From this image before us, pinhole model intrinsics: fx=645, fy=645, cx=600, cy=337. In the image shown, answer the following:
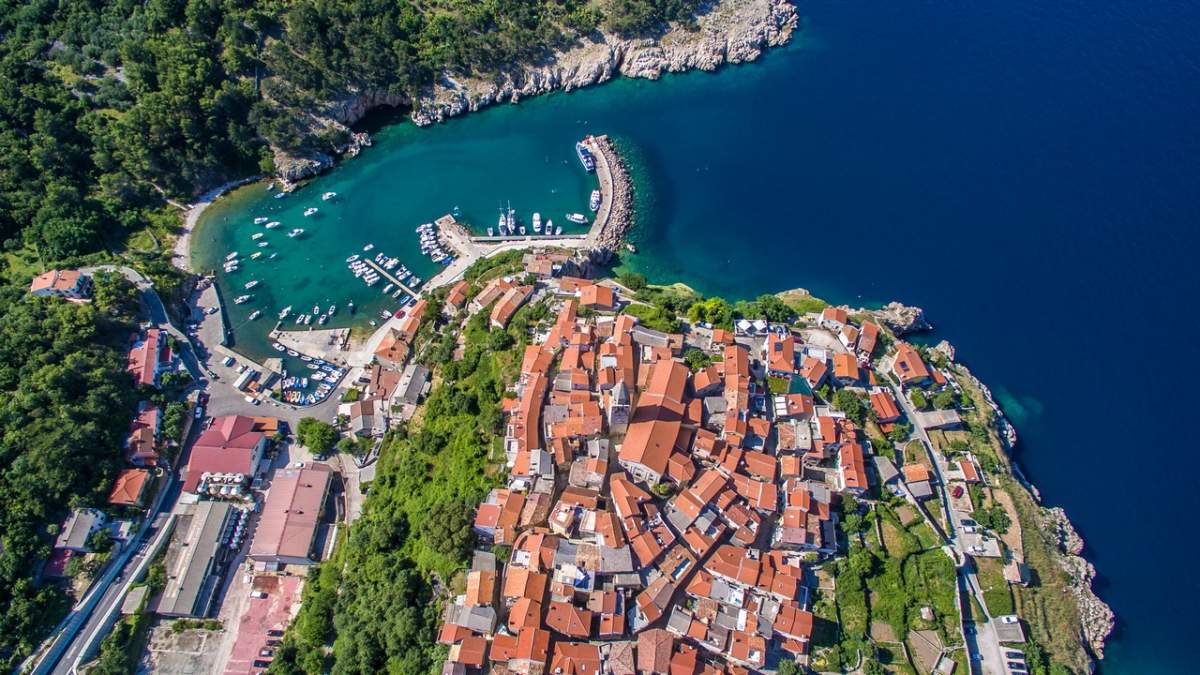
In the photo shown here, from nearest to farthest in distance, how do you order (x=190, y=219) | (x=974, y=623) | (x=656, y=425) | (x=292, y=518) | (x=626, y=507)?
1. (x=626, y=507)
2. (x=974, y=623)
3. (x=656, y=425)
4. (x=292, y=518)
5. (x=190, y=219)

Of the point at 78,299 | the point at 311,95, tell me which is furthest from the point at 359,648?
the point at 311,95

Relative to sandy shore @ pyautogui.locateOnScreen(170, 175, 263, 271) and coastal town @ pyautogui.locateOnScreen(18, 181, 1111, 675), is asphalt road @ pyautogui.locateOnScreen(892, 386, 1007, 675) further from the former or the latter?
sandy shore @ pyautogui.locateOnScreen(170, 175, 263, 271)

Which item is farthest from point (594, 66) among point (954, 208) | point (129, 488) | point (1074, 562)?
point (1074, 562)

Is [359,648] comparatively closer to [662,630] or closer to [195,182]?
[662,630]

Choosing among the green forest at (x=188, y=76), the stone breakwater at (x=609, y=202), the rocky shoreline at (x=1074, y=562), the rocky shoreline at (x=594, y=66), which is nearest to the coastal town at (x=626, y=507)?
the rocky shoreline at (x=1074, y=562)

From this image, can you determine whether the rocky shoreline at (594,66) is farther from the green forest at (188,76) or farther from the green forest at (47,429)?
the green forest at (47,429)

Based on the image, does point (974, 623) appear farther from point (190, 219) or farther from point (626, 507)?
point (190, 219)
